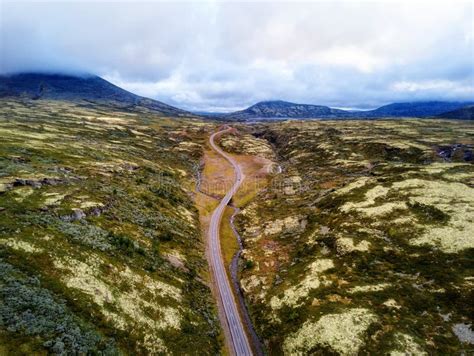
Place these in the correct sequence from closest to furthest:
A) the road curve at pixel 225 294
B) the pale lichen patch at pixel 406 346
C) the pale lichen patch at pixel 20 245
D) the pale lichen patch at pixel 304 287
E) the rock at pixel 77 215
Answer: the pale lichen patch at pixel 406 346, the pale lichen patch at pixel 20 245, the road curve at pixel 225 294, the pale lichen patch at pixel 304 287, the rock at pixel 77 215

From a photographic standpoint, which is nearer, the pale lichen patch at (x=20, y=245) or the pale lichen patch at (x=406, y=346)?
the pale lichen patch at (x=406, y=346)

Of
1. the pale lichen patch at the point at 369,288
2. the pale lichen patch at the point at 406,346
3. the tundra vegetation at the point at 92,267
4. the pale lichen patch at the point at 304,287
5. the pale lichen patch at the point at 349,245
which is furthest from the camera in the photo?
the pale lichen patch at the point at 349,245

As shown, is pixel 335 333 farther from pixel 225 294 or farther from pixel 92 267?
pixel 92 267

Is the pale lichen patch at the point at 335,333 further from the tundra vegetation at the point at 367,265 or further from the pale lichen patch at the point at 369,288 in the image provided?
the pale lichen patch at the point at 369,288

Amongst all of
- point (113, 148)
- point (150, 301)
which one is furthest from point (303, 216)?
point (113, 148)

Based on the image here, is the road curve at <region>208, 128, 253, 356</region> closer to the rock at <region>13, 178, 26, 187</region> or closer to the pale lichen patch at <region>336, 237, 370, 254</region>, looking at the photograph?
the pale lichen patch at <region>336, 237, 370, 254</region>

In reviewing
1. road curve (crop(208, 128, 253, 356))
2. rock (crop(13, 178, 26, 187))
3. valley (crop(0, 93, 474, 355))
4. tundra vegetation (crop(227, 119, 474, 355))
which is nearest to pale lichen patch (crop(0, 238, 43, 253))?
valley (crop(0, 93, 474, 355))

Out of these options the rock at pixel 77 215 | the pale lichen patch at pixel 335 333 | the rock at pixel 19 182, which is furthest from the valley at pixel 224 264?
the rock at pixel 19 182
